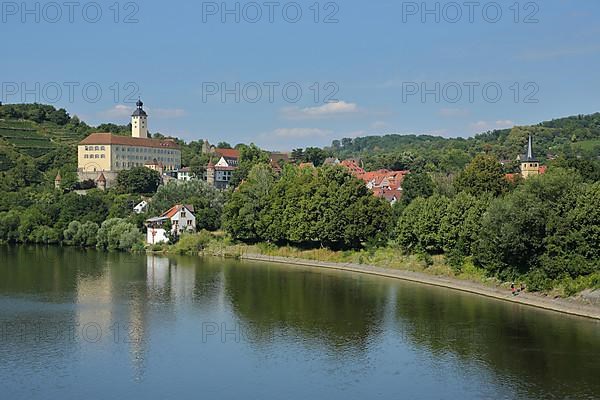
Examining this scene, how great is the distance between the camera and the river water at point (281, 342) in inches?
773

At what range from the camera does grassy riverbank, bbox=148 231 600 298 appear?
3005cm

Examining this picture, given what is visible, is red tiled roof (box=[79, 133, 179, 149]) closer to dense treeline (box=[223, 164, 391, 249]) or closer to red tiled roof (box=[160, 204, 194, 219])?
red tiled roof (box=[160, 204, 194, 219])

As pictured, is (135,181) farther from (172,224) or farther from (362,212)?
(362,212)

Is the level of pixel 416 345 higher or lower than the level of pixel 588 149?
lower

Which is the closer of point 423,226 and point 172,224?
point 423,226

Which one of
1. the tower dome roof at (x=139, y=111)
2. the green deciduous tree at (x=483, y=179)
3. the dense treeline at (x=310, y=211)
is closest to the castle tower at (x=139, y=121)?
the tower dome roof at (x=139, y=111)

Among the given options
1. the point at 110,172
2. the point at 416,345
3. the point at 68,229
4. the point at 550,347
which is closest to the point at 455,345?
the point at 416,345

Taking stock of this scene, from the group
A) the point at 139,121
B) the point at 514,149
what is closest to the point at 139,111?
the point at 139,121

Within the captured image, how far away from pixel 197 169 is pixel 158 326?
61.3m

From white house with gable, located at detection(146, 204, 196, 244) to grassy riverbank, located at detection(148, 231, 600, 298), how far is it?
1512mm

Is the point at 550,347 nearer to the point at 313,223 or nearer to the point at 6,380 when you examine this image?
the point at 6,380

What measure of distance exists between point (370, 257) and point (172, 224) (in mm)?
19147

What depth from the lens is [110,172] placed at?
8362 cm

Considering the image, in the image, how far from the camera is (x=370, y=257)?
4391 cm
